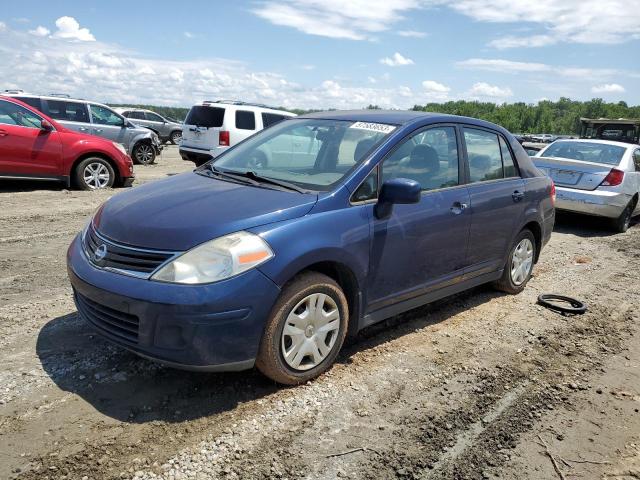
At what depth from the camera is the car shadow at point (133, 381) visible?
10.3 ft

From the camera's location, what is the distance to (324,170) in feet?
12.9

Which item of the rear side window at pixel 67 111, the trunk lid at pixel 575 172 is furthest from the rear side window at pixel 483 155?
the rear side window at pixel 67 111

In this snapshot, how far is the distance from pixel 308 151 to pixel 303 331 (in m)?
1.53

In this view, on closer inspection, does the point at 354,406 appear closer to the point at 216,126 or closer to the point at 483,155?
the point at 483,155

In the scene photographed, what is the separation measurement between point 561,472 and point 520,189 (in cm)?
302

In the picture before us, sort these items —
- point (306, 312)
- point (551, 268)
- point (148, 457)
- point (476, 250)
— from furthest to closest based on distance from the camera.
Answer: point (551, 268), point (476, 250), point (306, 312), point (148, 457)

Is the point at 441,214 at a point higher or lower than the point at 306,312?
higher

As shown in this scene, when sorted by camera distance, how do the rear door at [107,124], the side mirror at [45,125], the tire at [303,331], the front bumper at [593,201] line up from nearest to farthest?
1. the tire at [303,331]
2. the front bumper at [593,201]
3. the side mirror at [45,125]
4. the rear door at [107,124]

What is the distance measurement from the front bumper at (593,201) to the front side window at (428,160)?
5.53 metres

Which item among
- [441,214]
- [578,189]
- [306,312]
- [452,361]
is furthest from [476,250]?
[578,189]

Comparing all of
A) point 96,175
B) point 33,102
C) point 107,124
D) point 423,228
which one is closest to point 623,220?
point 423,228

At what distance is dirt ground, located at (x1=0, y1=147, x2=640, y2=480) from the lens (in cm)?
274

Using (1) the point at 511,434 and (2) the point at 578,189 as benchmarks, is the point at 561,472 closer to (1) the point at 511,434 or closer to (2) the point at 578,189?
(1) the point at 511,434

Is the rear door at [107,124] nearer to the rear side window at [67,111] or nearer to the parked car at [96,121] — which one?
the parked car at [96,121]
